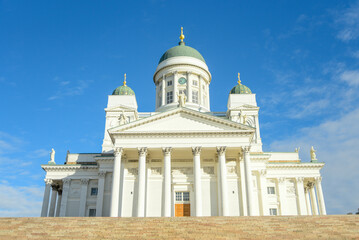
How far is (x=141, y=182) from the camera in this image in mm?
29484

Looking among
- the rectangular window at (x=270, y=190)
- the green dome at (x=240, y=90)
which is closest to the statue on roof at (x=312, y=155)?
the rectangular window at (x=270, y=190)

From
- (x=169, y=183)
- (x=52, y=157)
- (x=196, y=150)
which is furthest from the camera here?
(x=52, y=157)

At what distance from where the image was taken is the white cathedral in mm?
30034

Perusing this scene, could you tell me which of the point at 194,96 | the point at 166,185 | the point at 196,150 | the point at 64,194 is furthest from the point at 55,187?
the point at 194,96

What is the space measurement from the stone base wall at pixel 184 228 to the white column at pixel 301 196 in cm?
2030

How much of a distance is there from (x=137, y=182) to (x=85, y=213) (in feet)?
32.9

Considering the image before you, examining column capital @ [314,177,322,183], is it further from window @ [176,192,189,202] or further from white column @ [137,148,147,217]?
white column @ [137,148,147,217]

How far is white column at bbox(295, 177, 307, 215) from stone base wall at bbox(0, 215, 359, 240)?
20299mm

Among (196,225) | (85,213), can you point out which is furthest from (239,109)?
(196,225)

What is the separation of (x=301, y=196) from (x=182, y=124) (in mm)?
18904

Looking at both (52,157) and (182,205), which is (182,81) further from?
(182,205)

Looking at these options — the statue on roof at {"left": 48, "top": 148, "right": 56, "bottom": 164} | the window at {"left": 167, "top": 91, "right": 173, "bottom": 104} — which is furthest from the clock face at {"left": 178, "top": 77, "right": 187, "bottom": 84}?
the statue on roof at {"left": 48, "top": 148, "right": 56, "bottom": 164}

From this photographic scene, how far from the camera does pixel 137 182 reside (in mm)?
31859

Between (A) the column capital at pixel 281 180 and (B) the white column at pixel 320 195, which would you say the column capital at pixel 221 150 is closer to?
(A) the column capital at pixel 281 180
